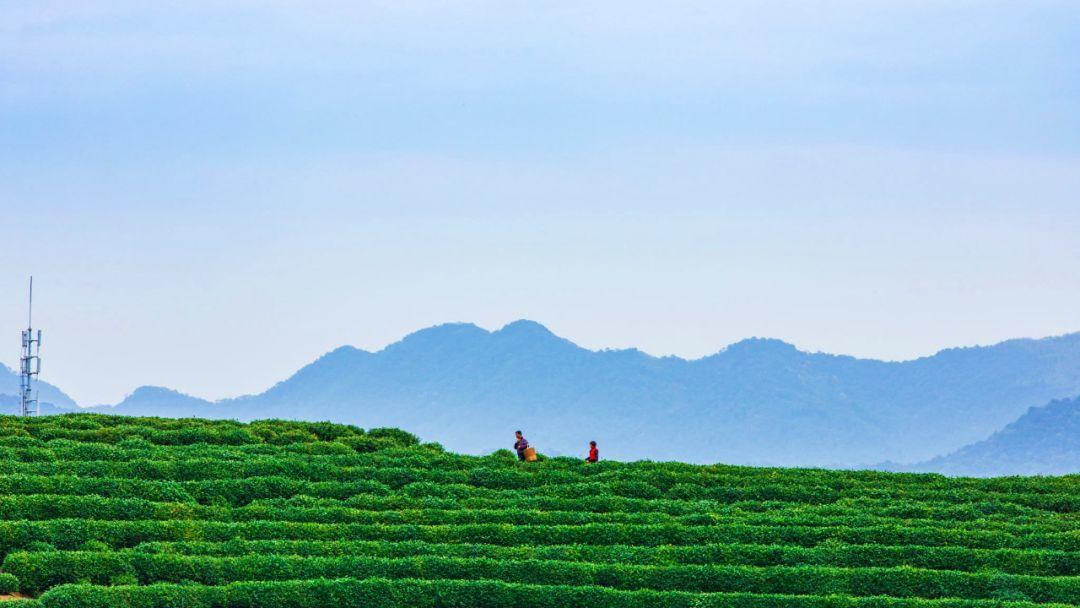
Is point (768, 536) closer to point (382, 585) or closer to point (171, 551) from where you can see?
point (382, 585)

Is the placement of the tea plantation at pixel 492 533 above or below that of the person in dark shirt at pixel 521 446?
below

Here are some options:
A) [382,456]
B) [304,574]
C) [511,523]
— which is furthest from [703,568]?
[382,456]

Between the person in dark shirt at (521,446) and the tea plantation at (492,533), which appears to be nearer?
the tea plantation at (492,533)

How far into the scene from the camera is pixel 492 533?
3588 centimetres

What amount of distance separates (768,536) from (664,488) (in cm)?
Result: 806

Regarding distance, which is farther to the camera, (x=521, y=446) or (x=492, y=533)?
(x=521, y=446)

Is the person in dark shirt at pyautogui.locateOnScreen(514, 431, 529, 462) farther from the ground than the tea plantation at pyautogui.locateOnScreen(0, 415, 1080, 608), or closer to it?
farther from the ground

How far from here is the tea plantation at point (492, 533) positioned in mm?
31359

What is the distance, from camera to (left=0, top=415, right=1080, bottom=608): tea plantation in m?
31.4

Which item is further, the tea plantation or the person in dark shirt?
the person in dark shirt

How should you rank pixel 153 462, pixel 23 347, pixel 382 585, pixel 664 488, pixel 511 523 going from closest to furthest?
pixel 382 585 < pixel 511 523 < pixel 153 462 < pixel 664 488 < pixel 23 347

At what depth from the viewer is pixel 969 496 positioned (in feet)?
144

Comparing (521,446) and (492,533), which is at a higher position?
(521,446)

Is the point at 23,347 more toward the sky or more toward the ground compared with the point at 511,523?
more toward the sky
